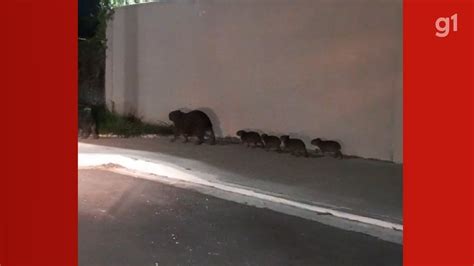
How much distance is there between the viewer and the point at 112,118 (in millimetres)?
10531

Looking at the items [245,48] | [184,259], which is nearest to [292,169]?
[245,48]

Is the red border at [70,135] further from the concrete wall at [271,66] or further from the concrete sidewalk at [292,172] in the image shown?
the concrete wall at [271,66]

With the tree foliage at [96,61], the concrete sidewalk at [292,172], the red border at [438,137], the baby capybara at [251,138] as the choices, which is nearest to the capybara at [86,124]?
the concrete sidewalk at [292,172]

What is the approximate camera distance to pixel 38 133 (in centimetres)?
286

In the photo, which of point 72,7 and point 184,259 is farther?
point 184,259

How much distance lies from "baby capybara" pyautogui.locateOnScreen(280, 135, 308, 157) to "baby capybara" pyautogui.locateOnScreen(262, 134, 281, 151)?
0.26ft

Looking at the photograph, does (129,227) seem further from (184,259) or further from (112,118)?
(112,118)

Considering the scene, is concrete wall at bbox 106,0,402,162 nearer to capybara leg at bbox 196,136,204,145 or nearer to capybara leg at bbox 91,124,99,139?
capybara leg at bbox 196,136,204,145

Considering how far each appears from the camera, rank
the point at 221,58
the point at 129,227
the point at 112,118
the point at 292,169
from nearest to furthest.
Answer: the point at 129,227, the point at 292,169, the point at 221,58, the point at 112,118

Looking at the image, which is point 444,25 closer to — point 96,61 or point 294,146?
point 294,146

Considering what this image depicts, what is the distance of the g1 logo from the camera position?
2.89m

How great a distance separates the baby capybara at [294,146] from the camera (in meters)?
8.30

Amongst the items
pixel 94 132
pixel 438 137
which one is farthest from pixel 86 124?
pixel 438 137

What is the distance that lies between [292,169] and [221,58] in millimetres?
2613
